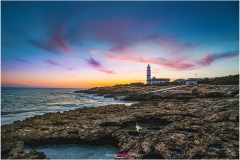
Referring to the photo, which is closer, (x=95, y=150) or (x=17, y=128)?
(x=95, y=150)

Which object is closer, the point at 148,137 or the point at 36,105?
the point at 148,137

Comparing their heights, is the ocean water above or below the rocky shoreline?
below

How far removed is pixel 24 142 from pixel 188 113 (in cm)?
1300

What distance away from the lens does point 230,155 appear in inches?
305

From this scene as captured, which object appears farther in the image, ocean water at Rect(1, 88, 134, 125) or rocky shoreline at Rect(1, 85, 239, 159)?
ocean water at Rect(1, 88, 134, 125)

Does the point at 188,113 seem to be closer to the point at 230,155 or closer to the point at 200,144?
the point at 200,144

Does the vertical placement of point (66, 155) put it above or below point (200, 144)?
below

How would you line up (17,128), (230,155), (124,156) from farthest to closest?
(17,128) < (124,156) < (230,155)

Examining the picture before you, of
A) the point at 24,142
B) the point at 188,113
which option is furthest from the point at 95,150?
the point at 188,113

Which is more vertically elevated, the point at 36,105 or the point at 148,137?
the point at 148,137

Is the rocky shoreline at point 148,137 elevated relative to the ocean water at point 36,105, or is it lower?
elevated

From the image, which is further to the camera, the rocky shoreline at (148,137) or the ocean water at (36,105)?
the ocean water at (36,105)

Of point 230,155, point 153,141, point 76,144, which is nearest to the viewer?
point 230,155

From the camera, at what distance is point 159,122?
15789mm
